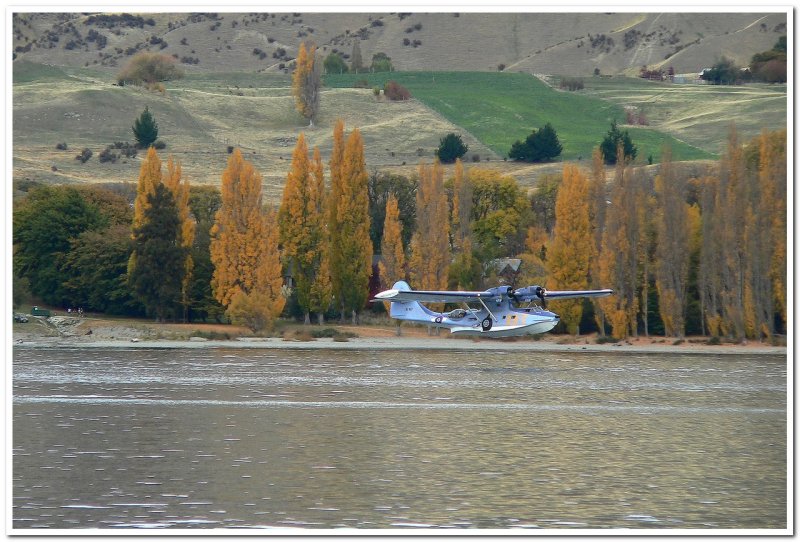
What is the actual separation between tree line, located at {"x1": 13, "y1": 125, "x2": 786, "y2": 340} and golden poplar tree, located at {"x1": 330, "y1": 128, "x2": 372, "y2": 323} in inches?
3.4

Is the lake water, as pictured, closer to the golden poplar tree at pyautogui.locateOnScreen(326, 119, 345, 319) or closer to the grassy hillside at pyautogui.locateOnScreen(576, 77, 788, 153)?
the golden poplar tree at pyautogui.locateOnScreen(326, 119, 345, 319)

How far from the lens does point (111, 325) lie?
66.6 m

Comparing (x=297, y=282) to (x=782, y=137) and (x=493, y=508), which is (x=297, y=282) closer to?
(x=782, y=137)

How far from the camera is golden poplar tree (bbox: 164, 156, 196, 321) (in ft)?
231

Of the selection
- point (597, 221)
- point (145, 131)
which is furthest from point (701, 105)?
point (597, 221)

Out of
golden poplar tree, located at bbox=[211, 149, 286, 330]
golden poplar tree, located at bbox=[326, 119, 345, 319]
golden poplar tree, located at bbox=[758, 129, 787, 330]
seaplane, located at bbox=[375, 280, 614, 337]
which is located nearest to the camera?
seaplane, located at bbox=[375, 280, 614, 337]

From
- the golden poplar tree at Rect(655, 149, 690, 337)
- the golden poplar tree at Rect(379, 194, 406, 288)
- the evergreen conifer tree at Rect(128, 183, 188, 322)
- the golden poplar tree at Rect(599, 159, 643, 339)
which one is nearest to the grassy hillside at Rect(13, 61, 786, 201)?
the golden poplar tree at Rect(379, 194, 406, 288)

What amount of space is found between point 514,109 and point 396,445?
357ft

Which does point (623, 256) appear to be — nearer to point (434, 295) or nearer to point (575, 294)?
point (575, 294)

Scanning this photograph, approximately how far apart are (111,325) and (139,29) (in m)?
126

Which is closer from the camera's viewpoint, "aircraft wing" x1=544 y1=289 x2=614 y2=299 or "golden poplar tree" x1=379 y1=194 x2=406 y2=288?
"aircraft wing" x1=544 y1=289 x2=614 y2=299

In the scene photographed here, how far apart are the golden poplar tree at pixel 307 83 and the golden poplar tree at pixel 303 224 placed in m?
52.7

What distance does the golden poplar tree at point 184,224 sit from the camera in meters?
70.3

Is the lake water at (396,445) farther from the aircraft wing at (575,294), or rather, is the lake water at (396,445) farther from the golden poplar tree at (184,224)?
the golden poplar tree at (184,224)
